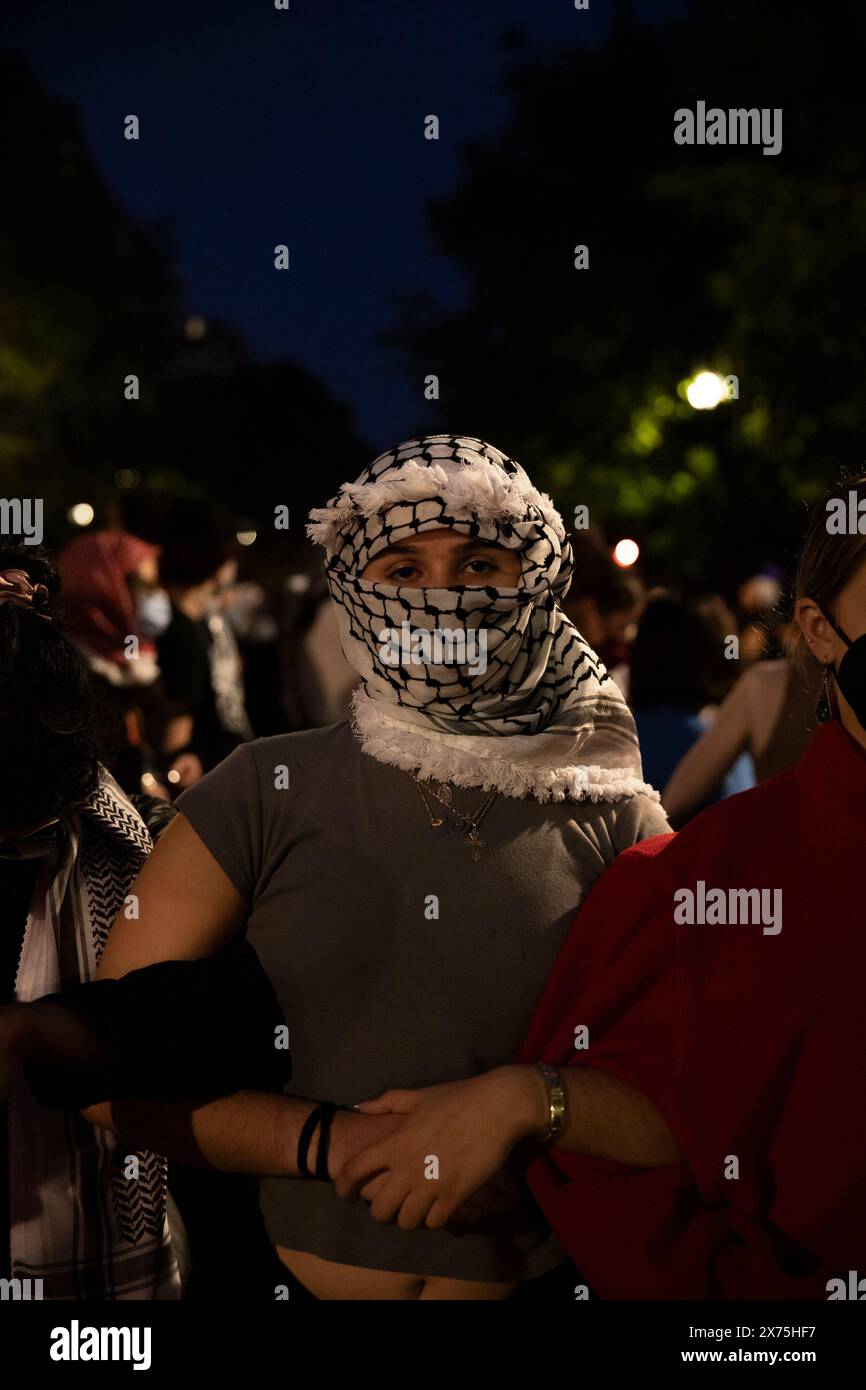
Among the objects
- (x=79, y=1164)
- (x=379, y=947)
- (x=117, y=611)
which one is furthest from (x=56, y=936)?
(x=117, y=611)

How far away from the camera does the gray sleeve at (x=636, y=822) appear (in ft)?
8.77

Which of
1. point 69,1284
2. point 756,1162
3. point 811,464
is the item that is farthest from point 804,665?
point 811,464

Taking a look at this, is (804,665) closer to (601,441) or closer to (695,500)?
(695,500)

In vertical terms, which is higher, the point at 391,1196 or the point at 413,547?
the point at 413,547

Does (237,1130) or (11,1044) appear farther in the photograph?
(237,1130)

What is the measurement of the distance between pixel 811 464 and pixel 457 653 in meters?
19.7

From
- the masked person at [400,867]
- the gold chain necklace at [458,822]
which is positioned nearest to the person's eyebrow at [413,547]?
the masked person at [400,867]

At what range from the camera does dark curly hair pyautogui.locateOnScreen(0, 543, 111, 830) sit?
2.51 meters

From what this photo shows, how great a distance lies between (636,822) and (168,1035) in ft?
2.94

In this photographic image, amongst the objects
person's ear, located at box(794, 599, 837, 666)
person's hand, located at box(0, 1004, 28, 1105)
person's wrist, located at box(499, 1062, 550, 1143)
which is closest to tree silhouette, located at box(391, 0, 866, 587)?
person's ear, located at box(794, 599, 837, 666)

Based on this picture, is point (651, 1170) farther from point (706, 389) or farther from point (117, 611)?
point (706, 389)

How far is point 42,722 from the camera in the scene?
2.54 m

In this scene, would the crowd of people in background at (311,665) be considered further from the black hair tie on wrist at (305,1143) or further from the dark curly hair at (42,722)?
the black hair tie on wrist at (305,1143)

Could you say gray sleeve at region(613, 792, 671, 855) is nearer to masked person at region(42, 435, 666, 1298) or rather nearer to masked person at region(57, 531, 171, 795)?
masked person at region(42, 435, 666, 1298)
